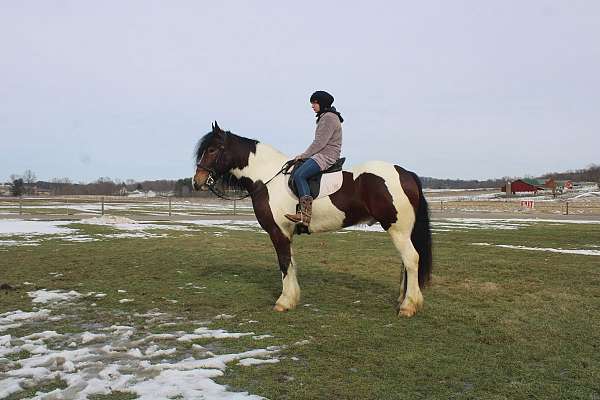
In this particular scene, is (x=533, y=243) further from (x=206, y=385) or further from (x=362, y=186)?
(x=206, y=385)

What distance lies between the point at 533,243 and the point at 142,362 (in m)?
14.8

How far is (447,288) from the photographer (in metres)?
8.19

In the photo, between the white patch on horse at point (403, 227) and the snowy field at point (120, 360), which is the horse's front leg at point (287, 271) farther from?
the white patch on horse at point (403, 227)

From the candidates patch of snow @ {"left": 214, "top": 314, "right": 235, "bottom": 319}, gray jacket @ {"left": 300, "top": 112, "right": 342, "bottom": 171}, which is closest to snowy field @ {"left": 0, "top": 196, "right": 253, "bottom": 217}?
gray jacket @ {"left": 300, "top": 112, "right": 342, "bottom": 171}

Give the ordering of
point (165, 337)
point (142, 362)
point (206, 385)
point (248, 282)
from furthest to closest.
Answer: point (248, 282), point (165, 337), point (142, 362), point (206, 385)

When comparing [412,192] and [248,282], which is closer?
[412,192]

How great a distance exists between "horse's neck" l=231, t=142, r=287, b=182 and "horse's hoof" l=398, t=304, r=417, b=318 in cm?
271

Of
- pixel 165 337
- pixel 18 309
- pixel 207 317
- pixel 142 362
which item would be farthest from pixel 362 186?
pixel 18 309

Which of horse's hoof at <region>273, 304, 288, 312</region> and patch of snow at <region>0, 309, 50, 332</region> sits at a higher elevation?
patch of snow at <region>0, 309, 50, 332</region>

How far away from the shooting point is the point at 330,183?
6676 millimetres

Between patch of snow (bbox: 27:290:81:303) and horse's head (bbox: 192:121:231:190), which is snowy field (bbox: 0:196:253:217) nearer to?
patch of snow (bbox: 27:290:81:303)

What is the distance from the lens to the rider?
6.61 m

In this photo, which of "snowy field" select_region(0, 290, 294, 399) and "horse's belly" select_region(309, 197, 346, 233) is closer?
"snowy field" select_region(0, 290, 294, 399)

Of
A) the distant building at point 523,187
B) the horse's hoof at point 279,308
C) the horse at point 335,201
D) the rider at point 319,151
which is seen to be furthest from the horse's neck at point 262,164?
the distant building at point 523,187
